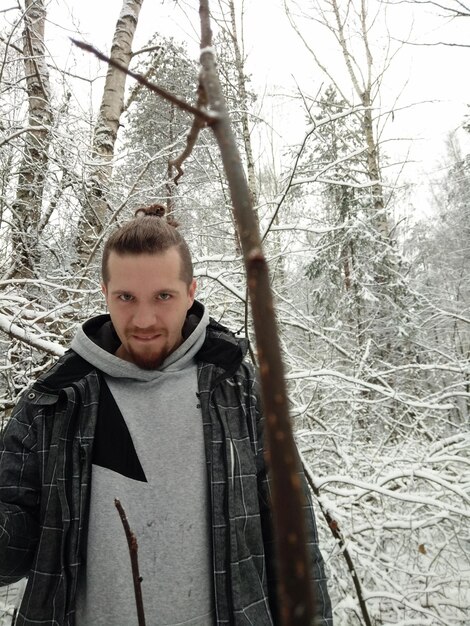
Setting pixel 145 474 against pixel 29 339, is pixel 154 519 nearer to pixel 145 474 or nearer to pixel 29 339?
pixel 145 474

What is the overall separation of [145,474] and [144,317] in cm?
55

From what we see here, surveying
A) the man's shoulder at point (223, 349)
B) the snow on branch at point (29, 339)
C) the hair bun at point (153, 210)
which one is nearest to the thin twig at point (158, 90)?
the man's shoulder at point (223, 349)

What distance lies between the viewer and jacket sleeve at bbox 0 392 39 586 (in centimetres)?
139

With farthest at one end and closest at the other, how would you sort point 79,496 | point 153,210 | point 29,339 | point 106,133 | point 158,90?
point 106,133
point 29,339
point 153,210
point 79,496
point 158,90

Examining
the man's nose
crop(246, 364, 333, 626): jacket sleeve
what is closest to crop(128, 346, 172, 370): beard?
the man's nose

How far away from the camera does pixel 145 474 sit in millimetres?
1470

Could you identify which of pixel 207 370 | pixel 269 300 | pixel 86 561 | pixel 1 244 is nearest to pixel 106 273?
pixel 207 370

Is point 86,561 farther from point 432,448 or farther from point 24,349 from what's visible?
point 432,448

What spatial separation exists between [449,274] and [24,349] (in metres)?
19.2

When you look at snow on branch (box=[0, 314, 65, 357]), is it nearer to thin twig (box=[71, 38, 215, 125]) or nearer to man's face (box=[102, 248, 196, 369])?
man's face (box=[102, 248, 196, 369])

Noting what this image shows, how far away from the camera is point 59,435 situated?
1474 millimetres

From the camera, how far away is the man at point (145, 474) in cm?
136

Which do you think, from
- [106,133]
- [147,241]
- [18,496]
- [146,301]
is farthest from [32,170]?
[18,496]

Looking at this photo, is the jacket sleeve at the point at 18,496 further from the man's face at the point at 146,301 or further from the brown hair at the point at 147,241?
the brown hair at the point at 147,241
